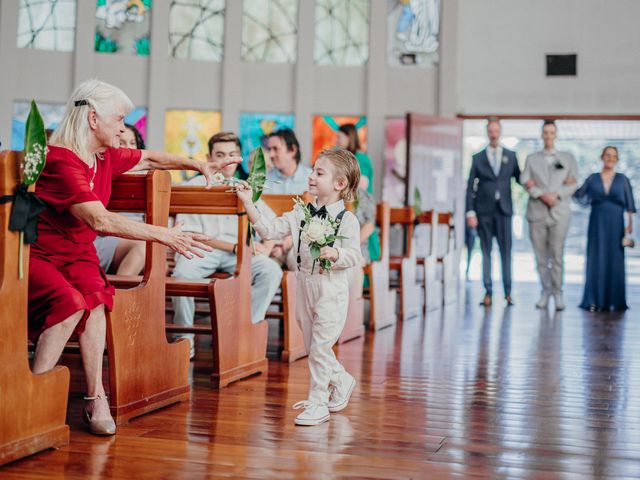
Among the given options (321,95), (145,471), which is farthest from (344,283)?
(321,95)

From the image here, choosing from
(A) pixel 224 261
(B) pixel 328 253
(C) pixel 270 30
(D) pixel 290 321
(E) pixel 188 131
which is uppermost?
(C) pixel 270 30

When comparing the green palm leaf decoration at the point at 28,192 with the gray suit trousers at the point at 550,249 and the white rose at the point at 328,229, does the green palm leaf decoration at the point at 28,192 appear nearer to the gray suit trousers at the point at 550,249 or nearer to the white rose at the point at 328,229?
the white rose at the point at 328,229

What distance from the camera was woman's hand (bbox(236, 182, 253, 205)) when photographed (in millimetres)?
3406

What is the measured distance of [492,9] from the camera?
1100 centimetres

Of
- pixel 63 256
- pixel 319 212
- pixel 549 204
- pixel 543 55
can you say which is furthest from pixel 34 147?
pixel 543 55

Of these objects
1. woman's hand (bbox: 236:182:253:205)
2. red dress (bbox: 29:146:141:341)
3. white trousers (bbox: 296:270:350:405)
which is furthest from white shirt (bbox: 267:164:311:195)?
red dress (bbox: 29:146:141:341)

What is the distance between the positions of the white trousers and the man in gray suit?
210 inches

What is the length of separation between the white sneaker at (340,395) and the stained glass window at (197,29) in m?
8.19

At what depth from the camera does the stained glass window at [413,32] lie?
36.2 feet

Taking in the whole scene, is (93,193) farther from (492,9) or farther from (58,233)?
(492,9)

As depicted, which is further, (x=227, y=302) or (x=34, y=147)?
(x=227, y=302)

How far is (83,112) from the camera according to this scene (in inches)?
116

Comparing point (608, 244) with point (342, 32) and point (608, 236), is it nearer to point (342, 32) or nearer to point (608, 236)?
point (608, 236)

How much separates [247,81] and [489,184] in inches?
146
